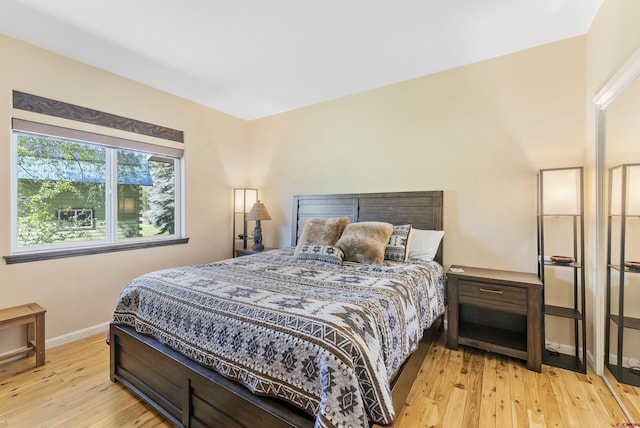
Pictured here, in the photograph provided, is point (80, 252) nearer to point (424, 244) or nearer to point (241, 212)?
point (241, 212)

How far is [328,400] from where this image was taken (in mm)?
1011

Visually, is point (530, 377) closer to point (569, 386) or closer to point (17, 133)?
point (569, 386)

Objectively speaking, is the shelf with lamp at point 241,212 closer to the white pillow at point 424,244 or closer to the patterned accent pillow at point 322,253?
the patterned accent pillow at point 322,253

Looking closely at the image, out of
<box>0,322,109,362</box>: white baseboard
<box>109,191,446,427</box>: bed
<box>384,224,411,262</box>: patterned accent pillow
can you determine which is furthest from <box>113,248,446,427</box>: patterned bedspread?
<box>0,322,109,362</box>: white baseboard

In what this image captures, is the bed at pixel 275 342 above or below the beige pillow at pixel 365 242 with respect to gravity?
below

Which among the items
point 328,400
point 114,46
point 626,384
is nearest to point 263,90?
point 114,46

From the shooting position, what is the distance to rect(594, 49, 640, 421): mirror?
1.63 metres

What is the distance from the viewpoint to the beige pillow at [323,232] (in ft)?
8.87

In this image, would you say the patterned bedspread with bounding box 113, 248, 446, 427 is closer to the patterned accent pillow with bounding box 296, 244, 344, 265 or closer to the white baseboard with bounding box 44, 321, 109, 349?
the patterned accent pillow with bounding box 296, 244, 344, 265

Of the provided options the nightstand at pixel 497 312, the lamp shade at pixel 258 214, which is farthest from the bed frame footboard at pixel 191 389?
the lamp shade at pixel 258 214

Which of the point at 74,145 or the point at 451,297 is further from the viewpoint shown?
the point at 74,145

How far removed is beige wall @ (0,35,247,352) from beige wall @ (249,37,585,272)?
1.53 meters

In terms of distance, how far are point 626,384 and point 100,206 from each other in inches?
175

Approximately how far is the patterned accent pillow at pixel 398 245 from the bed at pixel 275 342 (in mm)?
201
